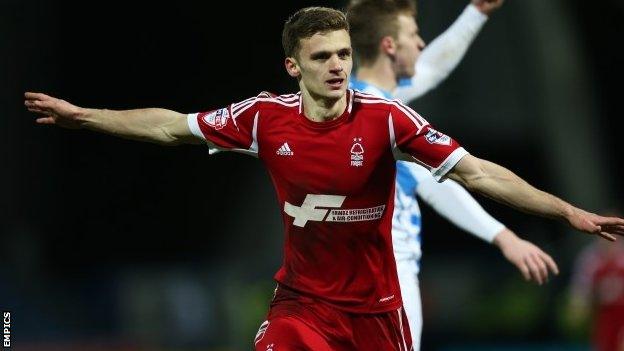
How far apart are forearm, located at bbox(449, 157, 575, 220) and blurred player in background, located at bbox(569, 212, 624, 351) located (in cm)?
1024

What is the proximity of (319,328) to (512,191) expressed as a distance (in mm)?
1082

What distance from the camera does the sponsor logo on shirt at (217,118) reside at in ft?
18.3

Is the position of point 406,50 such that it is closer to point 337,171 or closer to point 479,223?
point 479,223

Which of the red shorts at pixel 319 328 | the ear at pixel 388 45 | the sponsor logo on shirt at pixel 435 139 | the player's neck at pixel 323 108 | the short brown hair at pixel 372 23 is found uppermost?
the short brown hair at pixel 372 23

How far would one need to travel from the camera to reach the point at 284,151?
5488mm

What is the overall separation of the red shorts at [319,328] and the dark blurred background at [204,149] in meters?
11.8

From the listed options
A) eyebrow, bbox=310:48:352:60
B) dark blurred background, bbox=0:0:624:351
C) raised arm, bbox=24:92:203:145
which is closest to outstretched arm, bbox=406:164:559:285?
eyebrow, bbox=310:48:352:60

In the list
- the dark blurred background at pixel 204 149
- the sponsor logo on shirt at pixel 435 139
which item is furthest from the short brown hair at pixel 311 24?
the dark blurred background at pixel 204 149

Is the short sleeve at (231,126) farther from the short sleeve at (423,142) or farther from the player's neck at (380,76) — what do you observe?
the player's neck at (380,76)

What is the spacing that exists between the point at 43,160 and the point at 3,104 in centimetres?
163

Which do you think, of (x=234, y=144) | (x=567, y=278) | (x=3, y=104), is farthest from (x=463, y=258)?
(x=234, y=144)

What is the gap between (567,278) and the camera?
1772cm

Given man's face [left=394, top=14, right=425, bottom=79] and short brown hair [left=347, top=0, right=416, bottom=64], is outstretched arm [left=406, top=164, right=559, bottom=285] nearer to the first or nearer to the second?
man's face [left=394, top=14, right=425, bottom=79]

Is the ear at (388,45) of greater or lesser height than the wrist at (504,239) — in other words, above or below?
above
